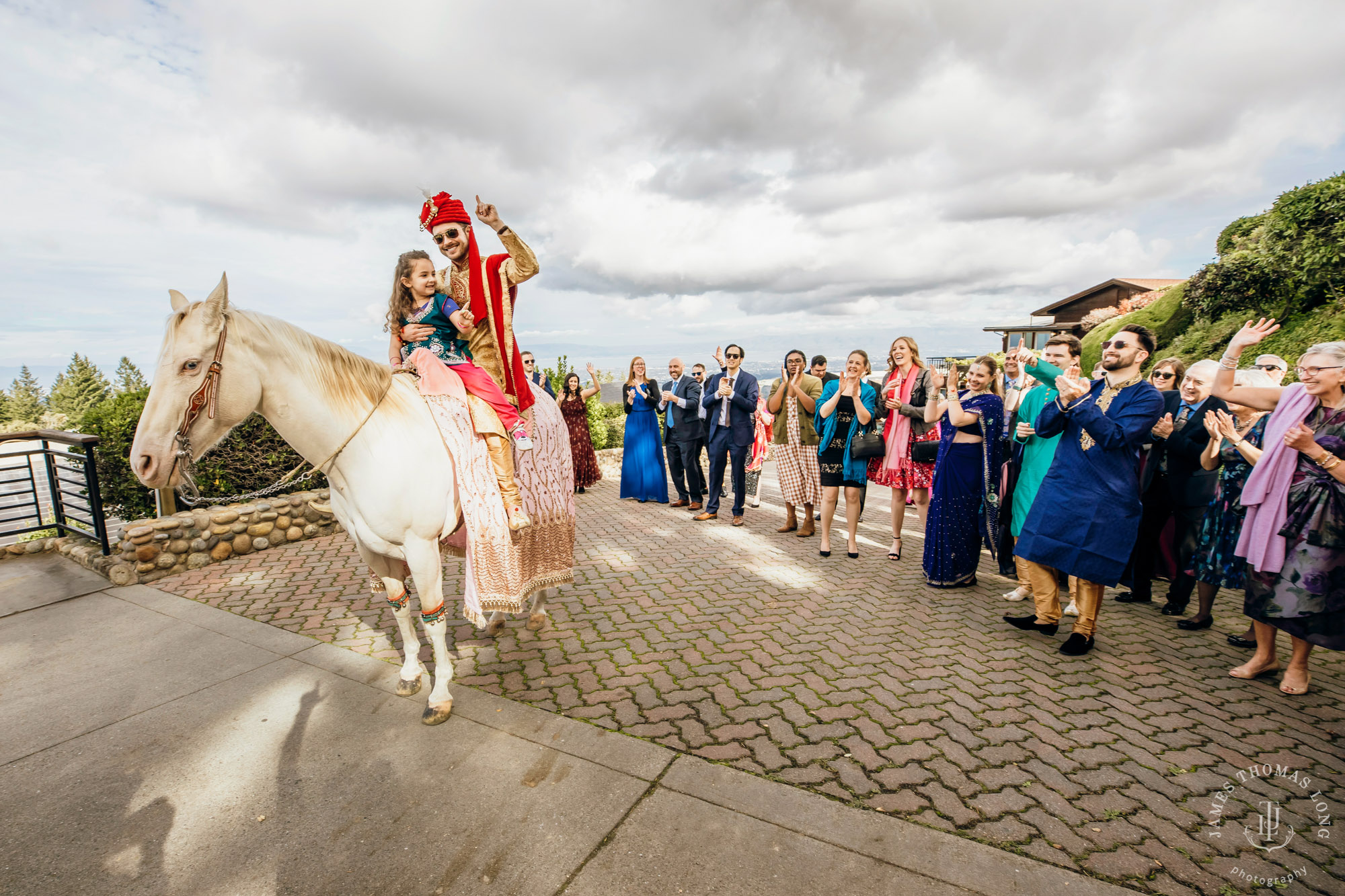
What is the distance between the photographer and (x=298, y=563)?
6062 millimetres

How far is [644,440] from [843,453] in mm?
3956

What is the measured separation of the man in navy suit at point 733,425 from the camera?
8.06 meters

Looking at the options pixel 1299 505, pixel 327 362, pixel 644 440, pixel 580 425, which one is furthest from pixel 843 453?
pixel 327 362

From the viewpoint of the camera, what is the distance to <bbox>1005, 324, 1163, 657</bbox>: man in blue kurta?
364 cm

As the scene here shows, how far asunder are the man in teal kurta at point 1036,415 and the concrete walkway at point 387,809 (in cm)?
299

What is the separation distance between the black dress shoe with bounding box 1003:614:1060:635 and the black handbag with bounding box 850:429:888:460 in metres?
2.19

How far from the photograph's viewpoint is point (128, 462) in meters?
6.10

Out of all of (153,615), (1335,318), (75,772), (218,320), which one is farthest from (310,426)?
(1335,318)

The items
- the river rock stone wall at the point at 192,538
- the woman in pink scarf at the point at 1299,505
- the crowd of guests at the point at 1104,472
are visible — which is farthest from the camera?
the river rock stone wall at the point at 192,538

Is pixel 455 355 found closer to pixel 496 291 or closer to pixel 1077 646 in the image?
pixel 496 291

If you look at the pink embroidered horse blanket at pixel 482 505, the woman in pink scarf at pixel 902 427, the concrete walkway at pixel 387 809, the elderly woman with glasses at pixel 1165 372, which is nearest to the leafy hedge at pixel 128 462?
the concrete walkway at pixel 387 809

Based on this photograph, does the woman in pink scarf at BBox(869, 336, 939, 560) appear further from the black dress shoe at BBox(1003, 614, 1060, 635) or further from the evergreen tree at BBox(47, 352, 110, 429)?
the evergreen tree at BBox(47, 352, 110, 429)

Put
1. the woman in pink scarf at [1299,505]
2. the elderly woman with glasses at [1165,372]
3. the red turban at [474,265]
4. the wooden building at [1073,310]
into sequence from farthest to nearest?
the wooden building at [1073,310] < the elderly woman with glasses at [1165,372] < the red turban at [474,265] < the woman in pink scarf at [1299,505]

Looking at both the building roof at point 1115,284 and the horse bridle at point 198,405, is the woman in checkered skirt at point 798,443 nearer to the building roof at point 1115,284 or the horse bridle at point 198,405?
the horse bridle at point 198,405
